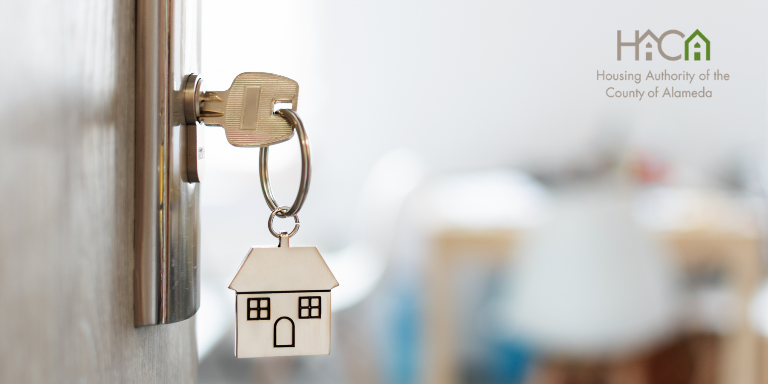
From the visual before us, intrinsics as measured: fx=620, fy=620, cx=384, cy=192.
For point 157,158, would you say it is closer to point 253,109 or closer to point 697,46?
point 253,109

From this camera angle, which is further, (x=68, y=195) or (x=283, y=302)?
(x=283, y=302)

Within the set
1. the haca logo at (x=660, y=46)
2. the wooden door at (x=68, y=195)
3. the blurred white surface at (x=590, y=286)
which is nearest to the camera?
the wooden door at (x=68, y=195)

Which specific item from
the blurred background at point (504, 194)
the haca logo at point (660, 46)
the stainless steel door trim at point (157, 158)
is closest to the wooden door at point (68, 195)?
the stainless steel door trim at point (157, 158)

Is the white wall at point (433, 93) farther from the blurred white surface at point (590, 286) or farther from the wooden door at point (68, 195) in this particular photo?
the wooden door at point (68, 195)

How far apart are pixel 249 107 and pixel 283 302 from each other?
11 centimetres

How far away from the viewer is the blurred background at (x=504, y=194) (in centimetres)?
107

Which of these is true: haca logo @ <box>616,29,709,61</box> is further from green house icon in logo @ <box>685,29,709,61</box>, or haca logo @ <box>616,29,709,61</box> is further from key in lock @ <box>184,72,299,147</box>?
key in lock @ <box>184,72,299,147</box>

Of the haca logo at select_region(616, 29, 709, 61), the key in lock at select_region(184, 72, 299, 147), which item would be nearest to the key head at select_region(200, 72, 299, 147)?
the key in lock at select_region(184, 72, 299, 147)

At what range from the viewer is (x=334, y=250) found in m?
1.14

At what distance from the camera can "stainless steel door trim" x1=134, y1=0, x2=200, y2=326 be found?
305mm

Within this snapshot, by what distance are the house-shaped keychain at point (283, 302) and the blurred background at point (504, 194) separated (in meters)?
0.73

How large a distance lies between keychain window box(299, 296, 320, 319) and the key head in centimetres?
10

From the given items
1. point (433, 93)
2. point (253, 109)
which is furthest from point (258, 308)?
point (433, 93)

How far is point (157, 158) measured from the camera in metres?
0.31
